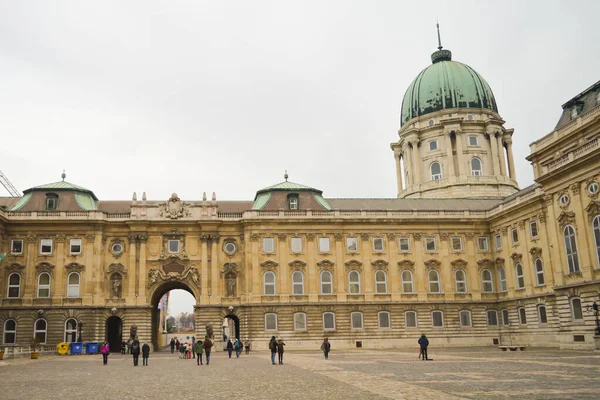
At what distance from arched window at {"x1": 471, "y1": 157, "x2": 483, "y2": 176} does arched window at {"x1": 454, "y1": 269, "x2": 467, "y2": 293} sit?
2181 centimetres

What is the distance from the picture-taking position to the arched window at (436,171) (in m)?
83.8

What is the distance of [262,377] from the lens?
25812mm

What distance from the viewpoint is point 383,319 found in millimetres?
62781

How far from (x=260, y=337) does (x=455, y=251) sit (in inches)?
879

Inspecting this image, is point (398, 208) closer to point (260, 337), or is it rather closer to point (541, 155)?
point (541, 155)

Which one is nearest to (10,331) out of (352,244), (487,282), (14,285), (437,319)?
(14,285)

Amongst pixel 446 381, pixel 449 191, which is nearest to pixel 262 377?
pixel 446 381

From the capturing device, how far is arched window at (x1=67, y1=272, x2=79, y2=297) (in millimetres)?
60625

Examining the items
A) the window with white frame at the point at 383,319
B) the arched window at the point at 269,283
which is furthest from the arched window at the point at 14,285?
the window with white frame at the point at 383,319

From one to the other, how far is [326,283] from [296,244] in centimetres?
503

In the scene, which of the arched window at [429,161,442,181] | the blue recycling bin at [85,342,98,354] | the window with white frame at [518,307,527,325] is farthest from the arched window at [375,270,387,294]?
the blue recycling bin at [85,342,98,354]

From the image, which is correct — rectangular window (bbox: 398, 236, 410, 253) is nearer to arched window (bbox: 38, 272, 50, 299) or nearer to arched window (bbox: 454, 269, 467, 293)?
arched window (bbox: 454, 269, 467, 293)

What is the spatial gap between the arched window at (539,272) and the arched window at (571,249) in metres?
7.71

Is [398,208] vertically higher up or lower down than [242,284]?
higher up
